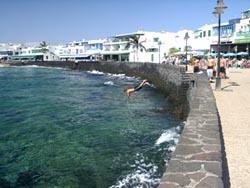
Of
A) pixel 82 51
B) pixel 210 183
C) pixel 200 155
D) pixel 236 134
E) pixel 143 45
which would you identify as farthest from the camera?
pixel 82 51

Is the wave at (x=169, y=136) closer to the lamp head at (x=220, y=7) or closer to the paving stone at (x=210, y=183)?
the paving stone at (x=210, y=183)

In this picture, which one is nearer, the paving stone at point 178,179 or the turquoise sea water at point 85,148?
the paving stone at point 178,179

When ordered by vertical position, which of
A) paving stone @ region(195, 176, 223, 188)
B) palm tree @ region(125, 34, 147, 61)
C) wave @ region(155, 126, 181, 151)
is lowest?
wave @ region(155, 126, 181, 151)

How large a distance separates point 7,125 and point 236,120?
31.4 ft

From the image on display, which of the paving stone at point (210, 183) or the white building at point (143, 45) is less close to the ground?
the white building at point (143, 45)

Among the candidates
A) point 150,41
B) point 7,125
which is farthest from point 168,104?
point 150,41

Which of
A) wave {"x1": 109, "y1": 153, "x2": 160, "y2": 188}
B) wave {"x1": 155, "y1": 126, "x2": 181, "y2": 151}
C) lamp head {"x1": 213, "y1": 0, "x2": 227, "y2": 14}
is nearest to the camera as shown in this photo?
wave {"x1": 109, "y1": 153, "x2": 160, "y2": 188}

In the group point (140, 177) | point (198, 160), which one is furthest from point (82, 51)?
point (198, 160)

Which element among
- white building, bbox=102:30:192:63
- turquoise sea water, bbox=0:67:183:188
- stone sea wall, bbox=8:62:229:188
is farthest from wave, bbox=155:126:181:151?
white building, bbox=102:30:192:63

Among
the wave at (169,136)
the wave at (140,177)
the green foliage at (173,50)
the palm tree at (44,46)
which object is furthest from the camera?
the palm tree at (44,46)

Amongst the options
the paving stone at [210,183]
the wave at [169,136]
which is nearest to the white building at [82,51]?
the wave at [169,136]

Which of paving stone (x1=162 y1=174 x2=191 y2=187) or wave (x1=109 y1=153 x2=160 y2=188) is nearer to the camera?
paving stone (x1=162 y1=174 x2=191 y2=187)

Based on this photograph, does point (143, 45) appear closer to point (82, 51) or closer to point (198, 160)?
point (82, 51)

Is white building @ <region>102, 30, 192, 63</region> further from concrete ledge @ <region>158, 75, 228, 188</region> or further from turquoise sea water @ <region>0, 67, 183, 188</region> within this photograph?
concrete ledge @ <region>158, 75, 228, 188</region>
